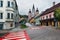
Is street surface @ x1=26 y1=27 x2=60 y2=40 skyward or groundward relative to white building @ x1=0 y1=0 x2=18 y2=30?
groundward

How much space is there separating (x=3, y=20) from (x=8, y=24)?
6.50 feet

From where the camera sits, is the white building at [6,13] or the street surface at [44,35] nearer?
the street surface at [44,35]

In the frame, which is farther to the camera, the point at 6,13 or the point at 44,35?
the point at 6,13

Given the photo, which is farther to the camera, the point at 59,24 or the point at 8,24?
the point at 59,24

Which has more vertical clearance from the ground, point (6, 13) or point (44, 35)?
point (6, 13)

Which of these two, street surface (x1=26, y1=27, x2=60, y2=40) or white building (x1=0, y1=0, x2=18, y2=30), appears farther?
white building (x1=0, y1=0, x2=18, y2=30)

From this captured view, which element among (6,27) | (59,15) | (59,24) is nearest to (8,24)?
(6,27)

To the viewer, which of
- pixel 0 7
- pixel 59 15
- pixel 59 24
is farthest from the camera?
pixel 59 24

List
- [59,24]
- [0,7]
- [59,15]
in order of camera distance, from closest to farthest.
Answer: [0,7]
[59,15]
[59,24]

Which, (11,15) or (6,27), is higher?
(11,15)

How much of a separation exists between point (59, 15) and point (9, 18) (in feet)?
44.1

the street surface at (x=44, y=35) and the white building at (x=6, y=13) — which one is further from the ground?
the white building at (x=6, y=13)

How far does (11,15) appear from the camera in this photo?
156ft

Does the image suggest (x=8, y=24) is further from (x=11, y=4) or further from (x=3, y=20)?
(x=11, y=4)
